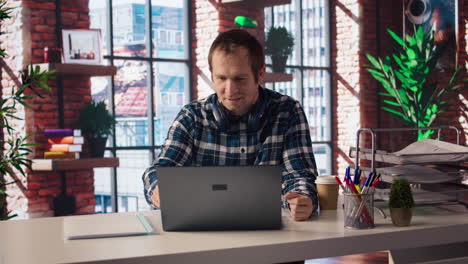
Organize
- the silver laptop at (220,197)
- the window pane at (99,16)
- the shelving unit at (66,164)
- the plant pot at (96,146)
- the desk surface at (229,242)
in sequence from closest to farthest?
the desk surface at (229,242) < the silver laptop at (220,197) < the shelving unit at (66,164) < the plant pot at (96,146) < the window pane at (99,16)

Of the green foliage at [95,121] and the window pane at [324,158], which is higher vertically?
the green foliage at [95,121]

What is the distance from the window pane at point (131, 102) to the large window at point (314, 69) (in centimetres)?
187

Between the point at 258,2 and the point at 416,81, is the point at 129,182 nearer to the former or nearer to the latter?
the point at 258,2

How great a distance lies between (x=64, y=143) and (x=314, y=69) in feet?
10.7

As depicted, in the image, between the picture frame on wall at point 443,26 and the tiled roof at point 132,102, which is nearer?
the tiled roof at point 132,102

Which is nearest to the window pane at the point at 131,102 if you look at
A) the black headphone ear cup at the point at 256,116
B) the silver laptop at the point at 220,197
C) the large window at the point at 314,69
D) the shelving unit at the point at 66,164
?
the shelving unit at the point at 66,164

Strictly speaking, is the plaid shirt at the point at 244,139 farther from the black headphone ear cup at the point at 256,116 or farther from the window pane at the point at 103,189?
the window pane at the point at 103,189

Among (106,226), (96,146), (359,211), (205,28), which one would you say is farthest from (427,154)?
(205,28)

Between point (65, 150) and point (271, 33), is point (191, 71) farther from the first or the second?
point (65, 150)

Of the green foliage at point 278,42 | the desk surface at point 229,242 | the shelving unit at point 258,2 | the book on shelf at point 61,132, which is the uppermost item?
the shelving unit at point 258,2

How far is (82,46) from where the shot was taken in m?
4.32

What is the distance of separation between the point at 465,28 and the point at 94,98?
394 cm

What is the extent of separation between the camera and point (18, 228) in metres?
1.57

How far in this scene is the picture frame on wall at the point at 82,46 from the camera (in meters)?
4.25
